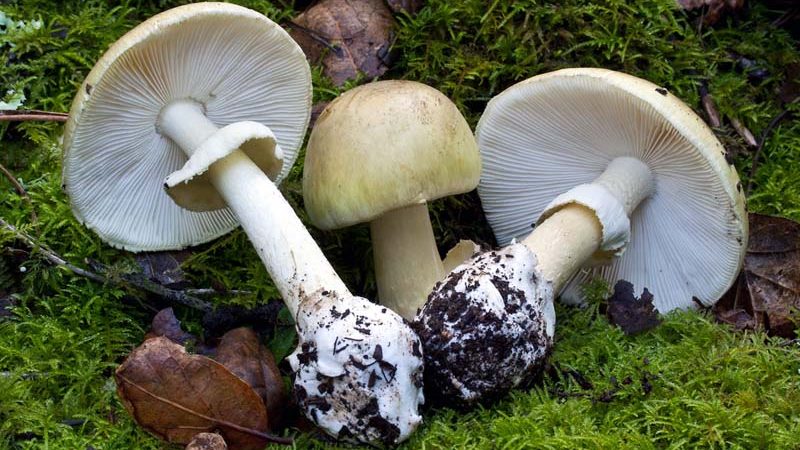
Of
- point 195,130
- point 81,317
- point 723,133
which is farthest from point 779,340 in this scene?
point 81,317

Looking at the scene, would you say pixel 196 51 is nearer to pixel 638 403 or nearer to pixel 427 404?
pixel 427 404

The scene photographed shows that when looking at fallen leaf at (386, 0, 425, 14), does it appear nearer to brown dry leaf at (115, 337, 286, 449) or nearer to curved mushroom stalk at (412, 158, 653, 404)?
curved mushroom stalk at (412, 158, 653, 404)

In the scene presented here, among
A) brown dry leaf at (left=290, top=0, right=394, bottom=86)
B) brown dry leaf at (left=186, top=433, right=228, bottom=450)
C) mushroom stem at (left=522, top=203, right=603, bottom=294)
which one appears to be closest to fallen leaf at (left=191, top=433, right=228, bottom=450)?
brown dry leaf at (left=186, top=433, right=228, bottom=450)

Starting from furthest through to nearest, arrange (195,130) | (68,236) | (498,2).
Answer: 1. (498,2)
2. (68,236)
3. (195,130)

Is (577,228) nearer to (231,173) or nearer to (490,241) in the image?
(490,241)

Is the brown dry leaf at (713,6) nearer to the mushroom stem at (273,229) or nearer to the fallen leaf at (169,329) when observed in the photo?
the mushroom stem at (273,229)
